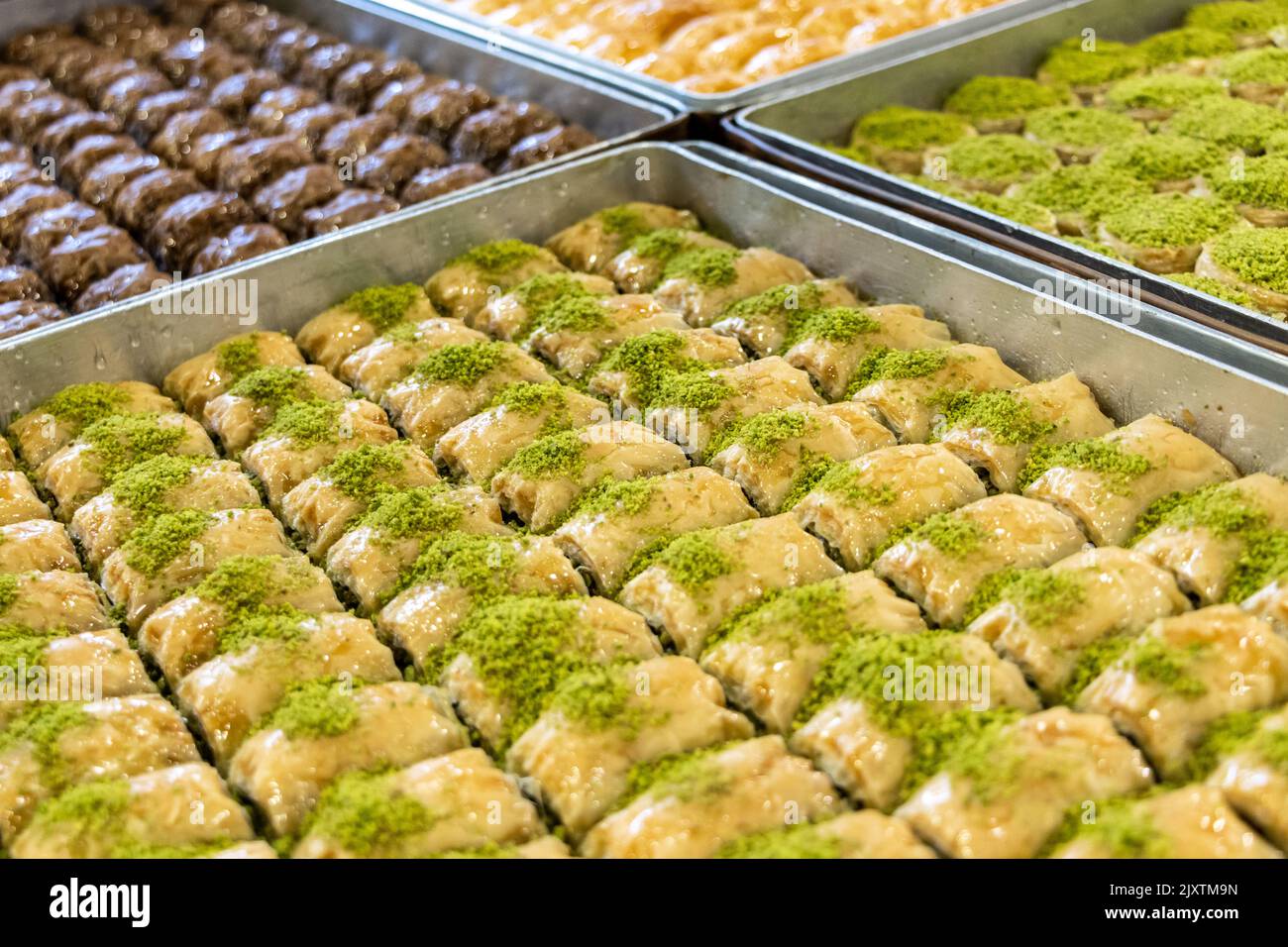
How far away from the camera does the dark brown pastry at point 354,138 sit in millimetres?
5965

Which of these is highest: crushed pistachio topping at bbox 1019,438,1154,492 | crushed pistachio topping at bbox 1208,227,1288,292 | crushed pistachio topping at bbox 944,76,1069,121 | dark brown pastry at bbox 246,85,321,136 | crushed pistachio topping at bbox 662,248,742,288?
crushed pistachio topping at bbox 944,76,1069,121

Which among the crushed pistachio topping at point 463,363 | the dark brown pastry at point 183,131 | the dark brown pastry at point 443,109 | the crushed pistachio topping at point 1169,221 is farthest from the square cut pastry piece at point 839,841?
the dark brown pastry at point 183,131

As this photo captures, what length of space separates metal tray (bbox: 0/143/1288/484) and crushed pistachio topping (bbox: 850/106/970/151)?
870 millimetres

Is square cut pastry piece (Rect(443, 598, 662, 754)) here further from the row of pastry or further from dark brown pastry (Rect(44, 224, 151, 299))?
dark brown pastry (Rect(44, 224, 151, 299))

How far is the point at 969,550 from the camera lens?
10.9 feet

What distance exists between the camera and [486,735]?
9.89 feet

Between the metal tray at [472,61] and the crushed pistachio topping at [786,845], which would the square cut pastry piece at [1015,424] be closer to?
the crushed pistachio topping at [786,845]

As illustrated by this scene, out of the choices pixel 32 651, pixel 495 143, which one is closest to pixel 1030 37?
pixel 495 143

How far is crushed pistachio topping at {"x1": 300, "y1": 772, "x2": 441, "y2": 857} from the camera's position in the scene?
8.66 ft

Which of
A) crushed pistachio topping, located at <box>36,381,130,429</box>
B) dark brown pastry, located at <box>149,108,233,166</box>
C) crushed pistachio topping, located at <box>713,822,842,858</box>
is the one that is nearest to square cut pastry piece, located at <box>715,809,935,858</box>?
crushed pistachio topping, located at <box>713,822,842,858</box>

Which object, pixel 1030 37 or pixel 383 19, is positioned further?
pixel 383 19
